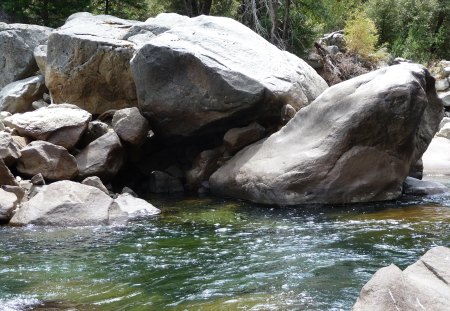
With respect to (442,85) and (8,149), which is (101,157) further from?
(442,85)

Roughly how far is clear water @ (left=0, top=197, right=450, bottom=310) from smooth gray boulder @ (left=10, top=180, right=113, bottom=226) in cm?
29

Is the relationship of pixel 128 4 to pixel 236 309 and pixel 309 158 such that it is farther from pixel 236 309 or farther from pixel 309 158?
pixel 236 309

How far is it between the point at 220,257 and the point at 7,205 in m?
4.01

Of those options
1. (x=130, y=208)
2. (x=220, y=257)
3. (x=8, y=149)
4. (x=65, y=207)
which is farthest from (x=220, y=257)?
(x=8, y=149)

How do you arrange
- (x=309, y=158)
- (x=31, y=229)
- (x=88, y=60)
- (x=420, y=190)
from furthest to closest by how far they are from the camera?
(x=88, y=60)
(x=420, y=190)
(x=309, y=158)
(x=31, y=229)

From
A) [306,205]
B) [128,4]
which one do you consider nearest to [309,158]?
[306,205]

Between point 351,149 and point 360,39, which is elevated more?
point 360,39

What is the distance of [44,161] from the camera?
10836mm

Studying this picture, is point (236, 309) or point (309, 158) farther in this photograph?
point (309, 158)

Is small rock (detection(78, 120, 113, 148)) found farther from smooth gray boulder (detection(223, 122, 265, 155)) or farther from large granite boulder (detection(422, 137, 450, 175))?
large granite boulder (detection(422, 137, 450, 175))

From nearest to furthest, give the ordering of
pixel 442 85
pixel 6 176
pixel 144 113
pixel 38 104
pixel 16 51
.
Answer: pixel 6 176 < pixel 144 113 < pixel 38 104 < pixel 16 51 < pixel 442 85

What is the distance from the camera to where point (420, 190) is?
11328 millimetres

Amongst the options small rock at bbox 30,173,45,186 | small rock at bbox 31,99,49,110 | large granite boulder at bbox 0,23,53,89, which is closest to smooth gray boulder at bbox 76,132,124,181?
small rock at bbox 30,173,45,186

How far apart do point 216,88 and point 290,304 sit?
677cm
